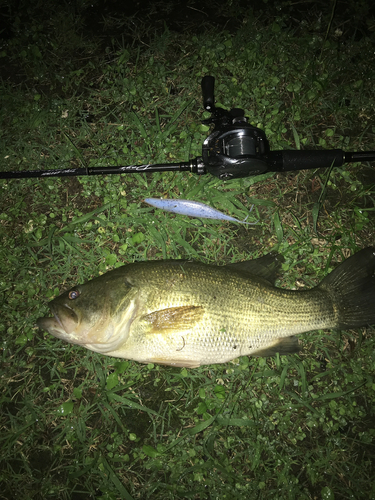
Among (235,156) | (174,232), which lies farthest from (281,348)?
(235,156)

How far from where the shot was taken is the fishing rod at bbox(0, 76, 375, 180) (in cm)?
238

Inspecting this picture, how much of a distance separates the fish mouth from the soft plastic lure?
1.32 m

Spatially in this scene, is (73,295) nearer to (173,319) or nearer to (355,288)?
(173,319)

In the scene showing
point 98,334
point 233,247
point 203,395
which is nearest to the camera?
point 98,334

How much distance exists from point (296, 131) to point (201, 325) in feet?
7.44

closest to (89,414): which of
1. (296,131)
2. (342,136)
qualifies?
(296,131)

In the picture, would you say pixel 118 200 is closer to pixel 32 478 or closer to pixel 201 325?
pixel 201 325

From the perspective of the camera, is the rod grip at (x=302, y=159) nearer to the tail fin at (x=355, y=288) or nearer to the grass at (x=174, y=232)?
the grass at (x=174, y=232)

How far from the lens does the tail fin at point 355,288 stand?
8.57ft

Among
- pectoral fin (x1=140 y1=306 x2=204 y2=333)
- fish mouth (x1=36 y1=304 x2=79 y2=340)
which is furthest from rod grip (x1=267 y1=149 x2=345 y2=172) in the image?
fish mouth (x1=36 y1=304 x2=79 y2=340)

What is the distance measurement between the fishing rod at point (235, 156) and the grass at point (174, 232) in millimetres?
374

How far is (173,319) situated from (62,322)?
88 cm

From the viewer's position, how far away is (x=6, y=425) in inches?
117

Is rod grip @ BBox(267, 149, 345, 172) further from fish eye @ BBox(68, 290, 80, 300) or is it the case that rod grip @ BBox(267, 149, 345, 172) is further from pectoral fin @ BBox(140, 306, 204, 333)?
fish eye @ BBox(68, 290, 80, 300)
